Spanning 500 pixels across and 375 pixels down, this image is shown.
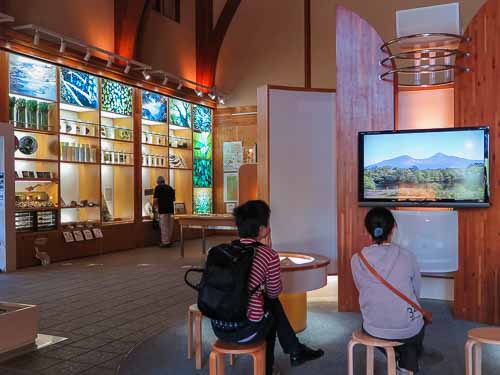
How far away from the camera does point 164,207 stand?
10391 mm

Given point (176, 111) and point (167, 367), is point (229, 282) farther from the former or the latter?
point (176, 111)

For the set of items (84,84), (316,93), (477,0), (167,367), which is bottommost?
(167,367)

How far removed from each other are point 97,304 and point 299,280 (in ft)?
8.63

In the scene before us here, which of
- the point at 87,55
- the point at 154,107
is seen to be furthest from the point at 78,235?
the point at 154,107

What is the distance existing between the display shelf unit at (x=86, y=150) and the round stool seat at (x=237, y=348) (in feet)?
19.8

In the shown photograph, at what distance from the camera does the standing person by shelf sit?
10273mm

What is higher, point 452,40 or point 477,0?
point 477,0

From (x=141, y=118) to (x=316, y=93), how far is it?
5.61 m

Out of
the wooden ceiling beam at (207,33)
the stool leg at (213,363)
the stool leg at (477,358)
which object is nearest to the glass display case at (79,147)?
the wooden ceiling beam at (207,33)

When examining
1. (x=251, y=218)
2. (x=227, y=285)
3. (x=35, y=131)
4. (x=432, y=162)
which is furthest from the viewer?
(x=35, y=131)

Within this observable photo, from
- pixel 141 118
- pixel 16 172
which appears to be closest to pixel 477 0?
pixel 141 118

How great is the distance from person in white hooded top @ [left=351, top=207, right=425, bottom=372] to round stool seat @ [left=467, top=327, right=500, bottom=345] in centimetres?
28

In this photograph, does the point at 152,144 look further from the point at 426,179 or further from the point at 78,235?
the point at 426,179

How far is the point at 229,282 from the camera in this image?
→ 8.71 feet
